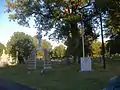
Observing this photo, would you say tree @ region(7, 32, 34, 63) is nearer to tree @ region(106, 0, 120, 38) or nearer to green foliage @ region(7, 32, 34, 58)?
green foliage @ region(7, 32, 34, 58)

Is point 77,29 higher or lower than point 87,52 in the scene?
higher

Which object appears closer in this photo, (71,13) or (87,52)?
(71,13)

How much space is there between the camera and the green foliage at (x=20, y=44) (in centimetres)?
9794

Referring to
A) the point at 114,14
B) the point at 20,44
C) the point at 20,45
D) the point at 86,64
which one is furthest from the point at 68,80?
the point at 20,44

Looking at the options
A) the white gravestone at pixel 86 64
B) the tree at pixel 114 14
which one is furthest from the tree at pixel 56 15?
the white gravestone at pixel 86 64

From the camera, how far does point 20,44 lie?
330 feet

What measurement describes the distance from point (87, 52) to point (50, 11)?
9.27 m

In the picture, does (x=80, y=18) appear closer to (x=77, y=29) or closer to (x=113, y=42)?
(x=77, y=29)

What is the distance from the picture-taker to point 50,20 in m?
49.0

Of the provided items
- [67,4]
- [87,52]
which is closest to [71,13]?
[67,4]

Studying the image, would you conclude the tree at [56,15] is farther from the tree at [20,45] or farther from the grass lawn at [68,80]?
the tree at [20,45]

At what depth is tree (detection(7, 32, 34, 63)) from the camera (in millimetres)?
97188

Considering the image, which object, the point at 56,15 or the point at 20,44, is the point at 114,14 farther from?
the point at 20,44

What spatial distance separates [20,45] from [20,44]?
0.88 metres
